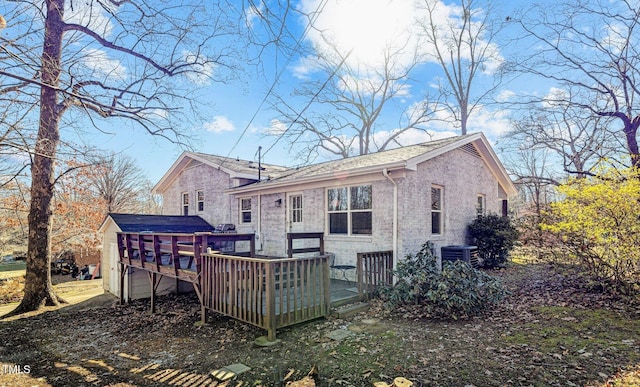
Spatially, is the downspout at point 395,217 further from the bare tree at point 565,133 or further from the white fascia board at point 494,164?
the bare tree at point 565,133

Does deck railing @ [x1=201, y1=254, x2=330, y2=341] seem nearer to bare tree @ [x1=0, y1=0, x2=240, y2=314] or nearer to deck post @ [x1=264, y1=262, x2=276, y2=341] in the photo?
deck post @ [x1=264, y1=262, x2=276, y2=341]

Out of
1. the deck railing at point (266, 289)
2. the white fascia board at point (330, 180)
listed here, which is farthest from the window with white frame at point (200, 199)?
the deck railing at point (266, 289)

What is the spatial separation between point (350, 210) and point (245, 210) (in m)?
5.14

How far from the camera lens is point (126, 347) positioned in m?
5.80

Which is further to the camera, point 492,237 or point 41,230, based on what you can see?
point 492,237

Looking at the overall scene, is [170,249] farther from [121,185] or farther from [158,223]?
[121,185]

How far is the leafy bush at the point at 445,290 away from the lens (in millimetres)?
5852

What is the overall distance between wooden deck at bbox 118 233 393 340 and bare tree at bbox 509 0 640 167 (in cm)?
1070

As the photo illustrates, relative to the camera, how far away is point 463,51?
72.8 ft

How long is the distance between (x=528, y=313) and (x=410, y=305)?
2.02 metres

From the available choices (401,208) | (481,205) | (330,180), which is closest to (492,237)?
(481,205)

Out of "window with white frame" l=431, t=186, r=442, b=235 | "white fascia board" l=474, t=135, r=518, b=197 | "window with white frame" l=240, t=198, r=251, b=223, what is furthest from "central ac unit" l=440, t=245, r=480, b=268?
"window with white frame" l=240, t=198, r=251, b=223

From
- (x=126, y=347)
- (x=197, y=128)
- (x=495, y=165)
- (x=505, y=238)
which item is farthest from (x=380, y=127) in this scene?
(x=126, y=347)

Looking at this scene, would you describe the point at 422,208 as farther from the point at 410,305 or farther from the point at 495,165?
the point at 495,165
